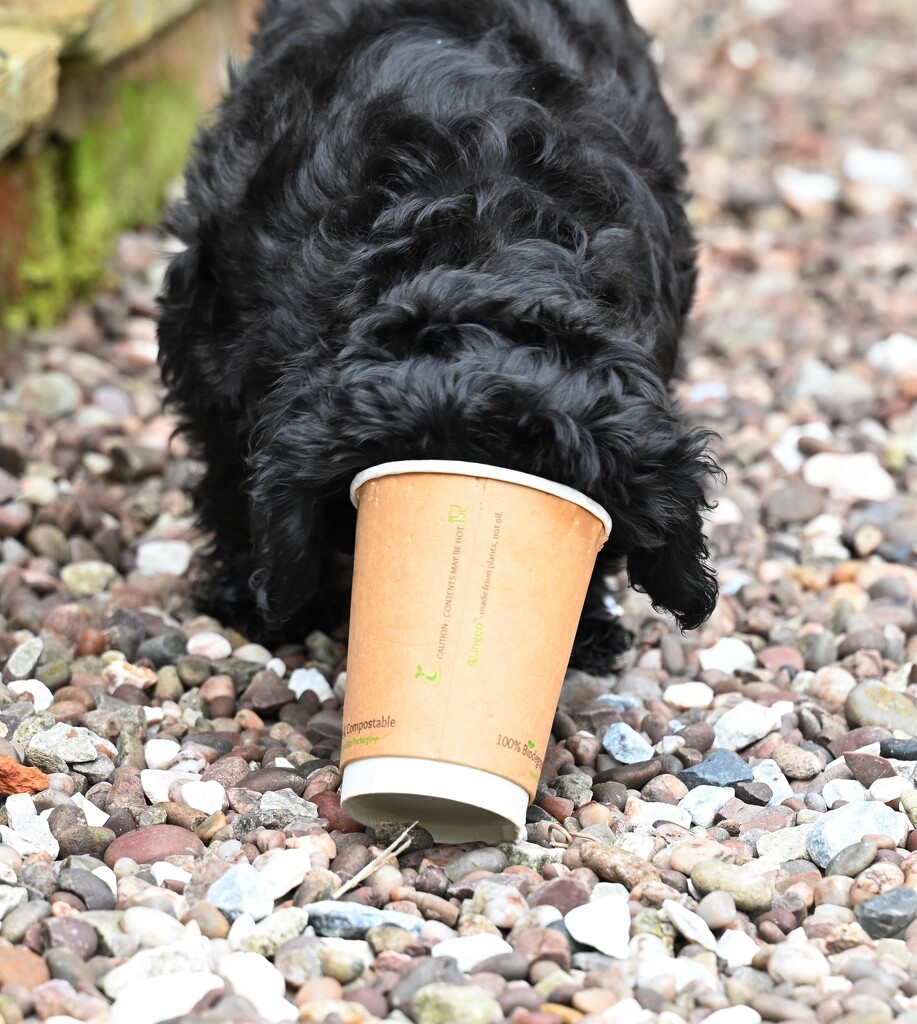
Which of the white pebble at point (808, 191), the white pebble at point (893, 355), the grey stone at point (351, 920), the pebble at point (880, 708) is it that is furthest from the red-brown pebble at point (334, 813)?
the white pebble at point (808, 191)

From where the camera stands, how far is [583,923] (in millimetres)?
2141

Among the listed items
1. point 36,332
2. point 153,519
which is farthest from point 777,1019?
point 36,332

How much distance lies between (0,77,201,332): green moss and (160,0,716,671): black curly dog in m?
1.43

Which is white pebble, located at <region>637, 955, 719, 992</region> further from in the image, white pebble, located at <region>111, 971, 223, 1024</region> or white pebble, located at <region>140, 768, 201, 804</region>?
white pebble, located at <region>140, 768, 201, 804</region>

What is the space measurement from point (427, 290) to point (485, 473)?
1.15 feet

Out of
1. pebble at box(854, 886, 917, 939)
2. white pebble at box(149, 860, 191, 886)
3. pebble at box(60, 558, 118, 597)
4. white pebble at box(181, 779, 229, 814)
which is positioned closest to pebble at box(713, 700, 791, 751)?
pebble at box(854, 886, 917, 939)

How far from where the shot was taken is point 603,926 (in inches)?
84.0

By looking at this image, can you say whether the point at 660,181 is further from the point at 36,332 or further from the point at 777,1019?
the point at 36,332

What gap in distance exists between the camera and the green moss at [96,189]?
4.52 metres

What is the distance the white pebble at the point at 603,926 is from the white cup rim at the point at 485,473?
585 millimetres

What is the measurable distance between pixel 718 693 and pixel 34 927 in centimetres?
151

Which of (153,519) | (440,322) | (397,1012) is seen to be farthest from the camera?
(153,519)

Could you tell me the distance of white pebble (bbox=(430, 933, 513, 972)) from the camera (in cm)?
208

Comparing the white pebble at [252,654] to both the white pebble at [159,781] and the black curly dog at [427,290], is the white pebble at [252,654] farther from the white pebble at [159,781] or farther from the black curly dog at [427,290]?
the white pebble at [159,781]
